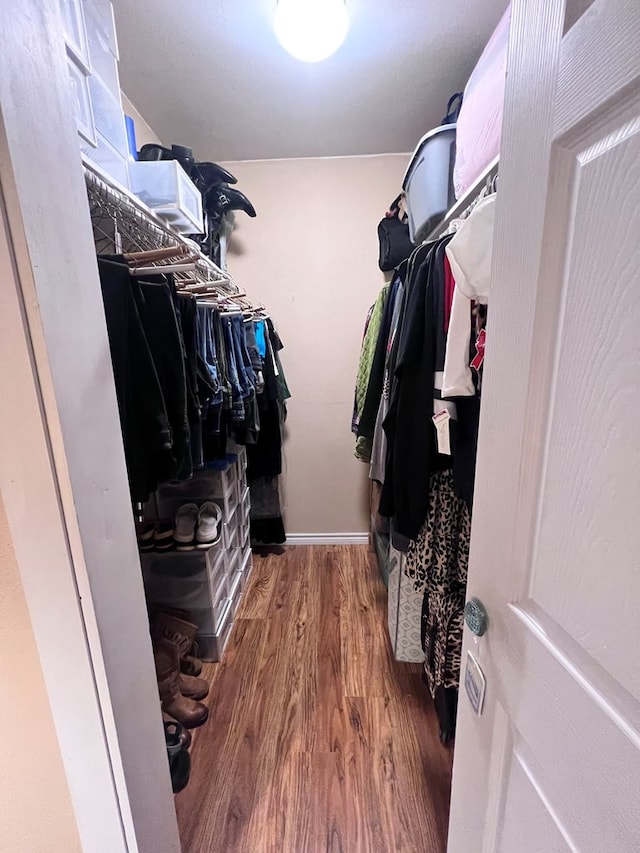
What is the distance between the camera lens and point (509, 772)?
0.56 m

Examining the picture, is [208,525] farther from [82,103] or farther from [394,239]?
[394,239]

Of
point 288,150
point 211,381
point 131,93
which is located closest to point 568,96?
point 211,381

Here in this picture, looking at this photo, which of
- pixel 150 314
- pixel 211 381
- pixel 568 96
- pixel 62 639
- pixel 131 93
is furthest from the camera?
pixel 131 93

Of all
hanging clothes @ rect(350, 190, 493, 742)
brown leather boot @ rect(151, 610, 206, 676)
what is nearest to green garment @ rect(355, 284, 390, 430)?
hanging clothes @ rect(350, 190, 493, 742)

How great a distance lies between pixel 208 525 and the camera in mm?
1564

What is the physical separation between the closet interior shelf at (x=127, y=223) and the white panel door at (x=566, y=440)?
0.85 metres

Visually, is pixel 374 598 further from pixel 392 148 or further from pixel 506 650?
pixel 392 148

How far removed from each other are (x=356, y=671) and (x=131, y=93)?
2.71 metres

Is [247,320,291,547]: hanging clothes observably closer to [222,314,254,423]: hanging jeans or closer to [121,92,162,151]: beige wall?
[222,314,254,423]: hanging jeans

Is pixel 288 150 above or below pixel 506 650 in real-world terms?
above

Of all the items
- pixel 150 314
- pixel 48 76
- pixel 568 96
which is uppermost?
pixel 48 76

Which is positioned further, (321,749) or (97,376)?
(321,749)

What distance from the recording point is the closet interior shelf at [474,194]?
0.91 metres

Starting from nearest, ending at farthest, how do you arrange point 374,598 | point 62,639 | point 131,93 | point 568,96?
point 568,96 → point 62,639 → point 131,93 → point 374,598
